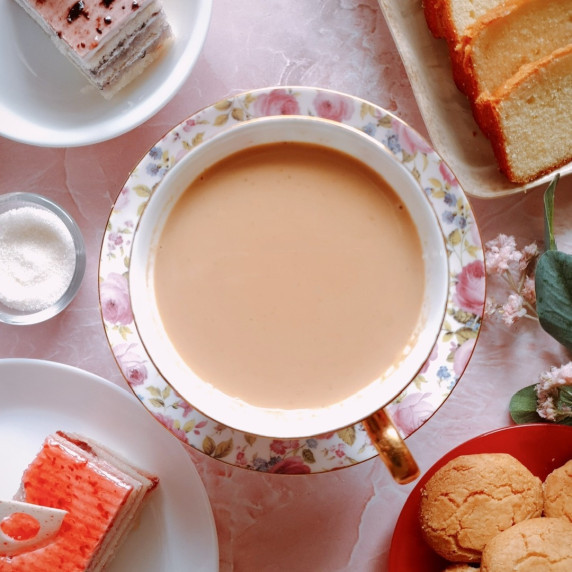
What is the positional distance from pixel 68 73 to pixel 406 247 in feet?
2.87

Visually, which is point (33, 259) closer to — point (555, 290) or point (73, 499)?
point (73, 499)

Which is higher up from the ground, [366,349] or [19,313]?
[19,313]

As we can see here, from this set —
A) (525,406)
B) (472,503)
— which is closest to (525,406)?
(525,406)

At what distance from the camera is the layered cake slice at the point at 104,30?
160 centimetres

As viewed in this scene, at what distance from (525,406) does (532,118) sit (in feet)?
2.02

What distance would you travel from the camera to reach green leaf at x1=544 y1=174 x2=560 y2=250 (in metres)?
1.58

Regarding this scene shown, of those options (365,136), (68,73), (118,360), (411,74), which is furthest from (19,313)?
(411,74)

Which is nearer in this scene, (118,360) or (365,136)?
(365,136)

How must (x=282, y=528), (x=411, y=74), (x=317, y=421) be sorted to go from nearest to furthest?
(x=317, y=421)
(x=411, y=74)
(x=282, y=528)

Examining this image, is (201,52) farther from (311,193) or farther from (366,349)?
(366,349)

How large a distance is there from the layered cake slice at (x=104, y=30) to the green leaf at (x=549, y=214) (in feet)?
2.80

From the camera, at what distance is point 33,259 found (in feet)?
5.65

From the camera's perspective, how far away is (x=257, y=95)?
1.51 meters

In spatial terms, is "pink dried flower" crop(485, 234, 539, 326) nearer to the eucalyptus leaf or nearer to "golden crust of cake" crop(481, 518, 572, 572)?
the eucalyptus leaf
